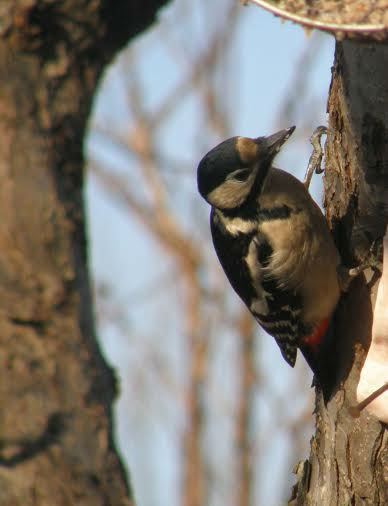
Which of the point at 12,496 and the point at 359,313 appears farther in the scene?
the point at 12,496

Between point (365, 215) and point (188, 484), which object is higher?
point (365, 215)

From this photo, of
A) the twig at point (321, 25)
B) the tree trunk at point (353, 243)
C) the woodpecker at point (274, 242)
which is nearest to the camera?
the twig at point (321, 25)

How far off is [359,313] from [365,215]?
419 millimetres

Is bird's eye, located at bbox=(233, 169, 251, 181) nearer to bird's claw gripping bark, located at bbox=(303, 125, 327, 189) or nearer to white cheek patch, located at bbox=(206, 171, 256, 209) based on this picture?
white cheek patch, located at bbox=(206, 171, 256, 209)

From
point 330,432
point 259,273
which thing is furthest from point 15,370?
point 330,432

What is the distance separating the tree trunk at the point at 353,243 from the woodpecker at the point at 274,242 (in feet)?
0.38

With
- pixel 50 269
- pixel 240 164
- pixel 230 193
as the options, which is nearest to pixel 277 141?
pixel 240 164

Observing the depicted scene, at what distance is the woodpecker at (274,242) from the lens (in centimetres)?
436

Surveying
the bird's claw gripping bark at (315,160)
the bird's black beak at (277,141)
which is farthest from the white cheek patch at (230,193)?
the bird's claw gripping bark at (315,160)

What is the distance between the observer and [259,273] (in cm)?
468

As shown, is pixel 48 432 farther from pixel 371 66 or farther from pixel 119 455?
pixel 371 66

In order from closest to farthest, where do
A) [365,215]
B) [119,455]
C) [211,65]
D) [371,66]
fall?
1. [371,66]
2. [365,215]
3. [119,455]
4. [211,65]

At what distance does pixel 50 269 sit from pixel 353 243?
1.59m

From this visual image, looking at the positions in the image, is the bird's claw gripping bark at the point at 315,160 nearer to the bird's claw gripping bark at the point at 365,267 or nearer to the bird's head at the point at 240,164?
the bird's head at the point at 240,164
